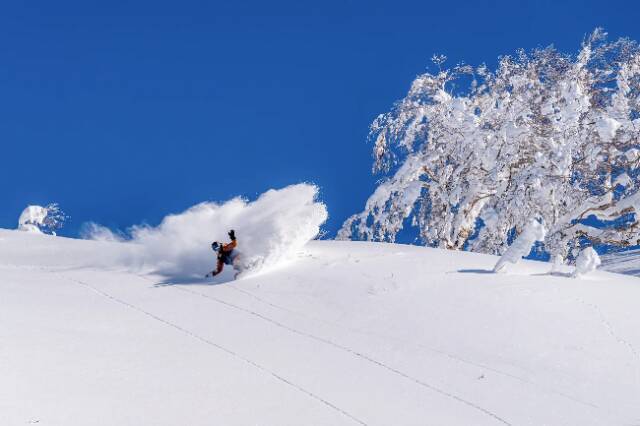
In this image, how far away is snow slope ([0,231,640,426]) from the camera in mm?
5887

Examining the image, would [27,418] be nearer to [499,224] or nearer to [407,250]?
[407,250]

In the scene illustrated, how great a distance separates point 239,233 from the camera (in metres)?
13.5

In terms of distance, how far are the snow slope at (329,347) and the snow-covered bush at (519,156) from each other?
10.1 m

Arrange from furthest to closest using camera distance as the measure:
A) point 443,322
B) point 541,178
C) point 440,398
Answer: point 541,178, point 443,322, point 440,398

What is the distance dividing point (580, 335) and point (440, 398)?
2859mm

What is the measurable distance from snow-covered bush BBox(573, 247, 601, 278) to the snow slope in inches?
9.0

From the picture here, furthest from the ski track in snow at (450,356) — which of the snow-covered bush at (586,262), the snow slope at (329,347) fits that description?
the snow-covered bush at (586,262)

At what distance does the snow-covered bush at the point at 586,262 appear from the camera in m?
10.8

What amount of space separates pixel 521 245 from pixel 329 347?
475 centimetres

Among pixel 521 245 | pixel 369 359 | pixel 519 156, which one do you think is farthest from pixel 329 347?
pixel 519 156

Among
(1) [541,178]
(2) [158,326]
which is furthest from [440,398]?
(1) [541,178]

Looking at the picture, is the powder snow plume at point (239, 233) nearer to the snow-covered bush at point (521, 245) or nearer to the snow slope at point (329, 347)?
the snow slope at point (329, 347)

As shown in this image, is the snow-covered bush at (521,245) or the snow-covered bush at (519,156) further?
the snow-covered bush at (519,156)

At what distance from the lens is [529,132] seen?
866 inches
